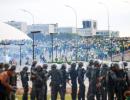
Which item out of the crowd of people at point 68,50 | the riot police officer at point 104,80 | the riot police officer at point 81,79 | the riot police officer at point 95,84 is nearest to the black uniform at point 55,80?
the riot police officer at point 81,79

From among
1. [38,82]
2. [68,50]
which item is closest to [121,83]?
[38,82]

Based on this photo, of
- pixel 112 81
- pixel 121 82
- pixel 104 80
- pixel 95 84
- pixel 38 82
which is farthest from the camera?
pixel 95 84

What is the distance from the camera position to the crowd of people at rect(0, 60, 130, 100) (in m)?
21.0

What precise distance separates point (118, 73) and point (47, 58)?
24.9 m

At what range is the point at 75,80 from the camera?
2566 centimetres

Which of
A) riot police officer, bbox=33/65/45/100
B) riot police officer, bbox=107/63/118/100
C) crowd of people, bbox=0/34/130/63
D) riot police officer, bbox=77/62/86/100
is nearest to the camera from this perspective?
riot police officer, bbox=107/63/118/100

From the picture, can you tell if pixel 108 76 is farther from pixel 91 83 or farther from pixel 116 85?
pixel 91 83

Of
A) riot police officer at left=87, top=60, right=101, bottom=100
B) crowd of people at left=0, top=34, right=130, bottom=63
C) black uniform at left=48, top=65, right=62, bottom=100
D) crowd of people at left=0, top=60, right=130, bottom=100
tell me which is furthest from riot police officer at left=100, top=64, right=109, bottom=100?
crowd of people at left=0, top=34, right=130, bottom=63

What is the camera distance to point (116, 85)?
22219 mm

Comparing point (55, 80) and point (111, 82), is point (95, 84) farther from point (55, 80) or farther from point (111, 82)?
point (111, 82)

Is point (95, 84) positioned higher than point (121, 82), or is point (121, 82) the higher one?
point (121, 82)

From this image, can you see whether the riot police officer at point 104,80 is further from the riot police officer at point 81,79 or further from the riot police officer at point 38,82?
the riot police officer at point 38,82

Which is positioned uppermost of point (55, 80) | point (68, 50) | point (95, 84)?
point (68, 50)

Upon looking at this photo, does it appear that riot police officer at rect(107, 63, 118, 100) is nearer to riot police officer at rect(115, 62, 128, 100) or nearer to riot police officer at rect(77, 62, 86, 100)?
riot police officer at rect(115, 62, 128, 100)
